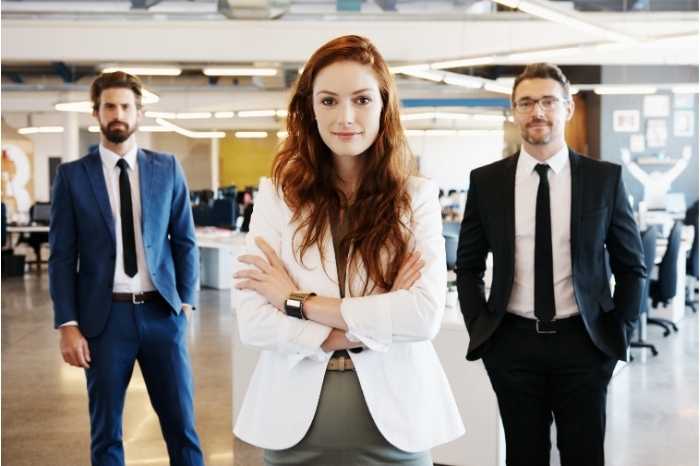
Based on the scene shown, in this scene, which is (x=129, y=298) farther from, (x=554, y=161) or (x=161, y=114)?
(x=161, y=114)

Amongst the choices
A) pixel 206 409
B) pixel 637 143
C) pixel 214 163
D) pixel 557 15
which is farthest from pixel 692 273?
pixel 214 163

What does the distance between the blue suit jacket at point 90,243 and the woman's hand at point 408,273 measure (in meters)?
1.66

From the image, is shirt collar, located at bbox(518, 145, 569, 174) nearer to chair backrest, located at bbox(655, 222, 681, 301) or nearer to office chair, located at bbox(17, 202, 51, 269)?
chair backrest, located at bbox(655, 222, 681, 301)

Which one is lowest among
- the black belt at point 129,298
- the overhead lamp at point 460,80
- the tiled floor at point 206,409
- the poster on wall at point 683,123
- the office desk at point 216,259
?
the tiled floor at point 206,409

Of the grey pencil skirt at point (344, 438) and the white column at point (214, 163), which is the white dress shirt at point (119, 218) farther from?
the white column at point (214, 163)

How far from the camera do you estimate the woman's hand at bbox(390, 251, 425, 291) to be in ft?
6.15

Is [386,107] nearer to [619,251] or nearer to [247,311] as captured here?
[247,311]

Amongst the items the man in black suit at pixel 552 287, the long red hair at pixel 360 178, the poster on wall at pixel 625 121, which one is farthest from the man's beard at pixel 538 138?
the poster on wall at pixel 625 121

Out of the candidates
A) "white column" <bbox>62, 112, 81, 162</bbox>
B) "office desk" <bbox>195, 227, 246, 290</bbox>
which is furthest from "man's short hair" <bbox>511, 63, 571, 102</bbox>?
"white column" <bbox>62, 112, 81, 162</bbox>

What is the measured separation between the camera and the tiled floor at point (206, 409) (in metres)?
4.97

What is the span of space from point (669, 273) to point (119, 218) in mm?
5965

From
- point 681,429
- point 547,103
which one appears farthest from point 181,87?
point 547,103

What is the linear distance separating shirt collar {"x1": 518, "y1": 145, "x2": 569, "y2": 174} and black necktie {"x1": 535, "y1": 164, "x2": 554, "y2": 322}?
1.1 inches

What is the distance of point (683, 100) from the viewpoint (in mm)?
16141
